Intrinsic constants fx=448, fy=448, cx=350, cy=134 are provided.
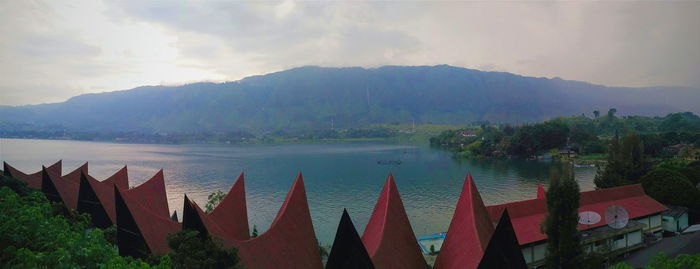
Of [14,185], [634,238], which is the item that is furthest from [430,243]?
[14,185]

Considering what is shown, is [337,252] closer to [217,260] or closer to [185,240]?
[217,260]

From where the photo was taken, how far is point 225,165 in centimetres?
5741

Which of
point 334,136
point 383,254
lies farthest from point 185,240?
point 334,136

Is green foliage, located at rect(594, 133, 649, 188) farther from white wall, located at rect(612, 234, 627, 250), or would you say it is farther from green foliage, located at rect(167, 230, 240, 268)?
green foliage, located at rect(167, 230, 240, 268)

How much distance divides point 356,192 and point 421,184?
6.60m

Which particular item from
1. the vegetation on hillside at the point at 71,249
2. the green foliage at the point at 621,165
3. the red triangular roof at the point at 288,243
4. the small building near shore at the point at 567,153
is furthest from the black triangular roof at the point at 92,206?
the small building near shore at the point at 567,153

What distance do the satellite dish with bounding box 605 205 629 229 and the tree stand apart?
4545mm

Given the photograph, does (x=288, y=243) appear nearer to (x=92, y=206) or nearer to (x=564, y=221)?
(x=564, y=221)

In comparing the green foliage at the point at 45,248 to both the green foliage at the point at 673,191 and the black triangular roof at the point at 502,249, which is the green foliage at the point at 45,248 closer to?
the black triangular roof at the point at 502,249

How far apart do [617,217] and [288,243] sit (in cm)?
1063

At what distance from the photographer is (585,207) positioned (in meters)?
15.9

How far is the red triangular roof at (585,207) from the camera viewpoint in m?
13.7

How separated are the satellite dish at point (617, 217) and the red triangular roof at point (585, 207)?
0.45 m

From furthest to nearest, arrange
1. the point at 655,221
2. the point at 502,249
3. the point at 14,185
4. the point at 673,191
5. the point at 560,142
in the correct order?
the point at 560,142, the point at 673,191, the point at 655,221, the point at 14,185, the point at 502,249
